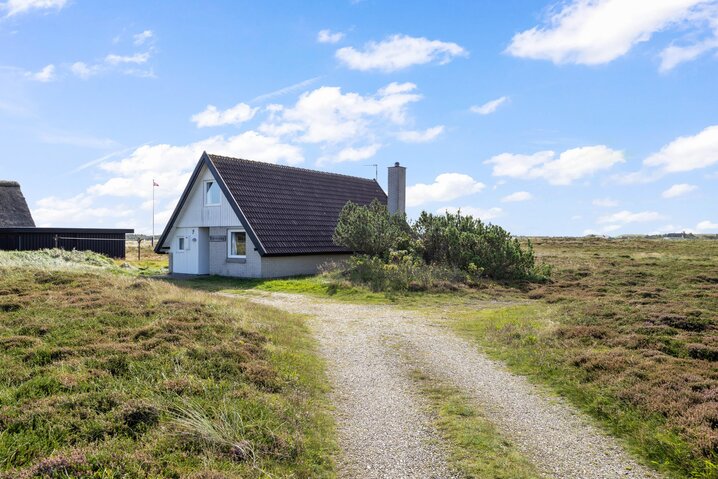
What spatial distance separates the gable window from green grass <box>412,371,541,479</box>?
20.6 meters

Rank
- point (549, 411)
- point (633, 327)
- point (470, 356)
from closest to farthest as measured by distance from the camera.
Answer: point (549, 411) → point (470, 356) → point (633, 327)

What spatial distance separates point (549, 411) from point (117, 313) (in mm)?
9055

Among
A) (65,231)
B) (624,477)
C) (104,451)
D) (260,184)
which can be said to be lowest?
(624,477)

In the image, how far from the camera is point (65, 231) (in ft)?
115

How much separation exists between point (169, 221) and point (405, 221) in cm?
1294

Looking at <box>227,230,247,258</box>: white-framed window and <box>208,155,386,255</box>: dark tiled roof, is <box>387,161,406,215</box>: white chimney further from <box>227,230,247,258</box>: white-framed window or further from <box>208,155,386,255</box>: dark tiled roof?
<box>227,230,247,258</box>: white-framed window

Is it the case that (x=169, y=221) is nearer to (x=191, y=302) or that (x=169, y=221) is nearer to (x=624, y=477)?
(x=191, y=302)

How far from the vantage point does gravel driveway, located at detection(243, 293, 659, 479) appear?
600cm

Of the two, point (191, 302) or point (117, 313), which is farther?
point (191, 302)

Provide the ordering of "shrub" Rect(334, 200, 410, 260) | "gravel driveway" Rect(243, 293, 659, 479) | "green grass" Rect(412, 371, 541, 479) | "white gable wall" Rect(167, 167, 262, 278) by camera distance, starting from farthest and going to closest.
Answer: "white gable wall" Rect(167, 167, 262, 278), "shrub" Rect(334, 200, 410, 260), "gravel driveway" Rect(243, 293, 659, 479), "green grass" Rect(412, 371, 541, 479)

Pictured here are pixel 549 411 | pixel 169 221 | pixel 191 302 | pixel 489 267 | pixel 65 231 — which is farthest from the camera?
pixel 65 231

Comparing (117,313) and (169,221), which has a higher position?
(169,221)

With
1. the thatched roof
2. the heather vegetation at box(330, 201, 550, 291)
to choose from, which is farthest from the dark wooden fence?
the heather vegetation at box(330, 201, 550, 291)

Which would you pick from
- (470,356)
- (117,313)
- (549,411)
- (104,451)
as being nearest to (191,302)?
(117,313)
